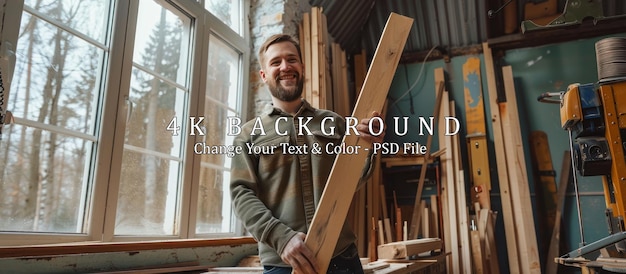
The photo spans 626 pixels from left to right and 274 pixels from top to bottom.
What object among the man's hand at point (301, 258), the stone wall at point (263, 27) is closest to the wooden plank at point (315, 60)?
the stone wall at point (263, 27)

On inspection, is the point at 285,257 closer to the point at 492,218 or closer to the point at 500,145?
the point at 492,218

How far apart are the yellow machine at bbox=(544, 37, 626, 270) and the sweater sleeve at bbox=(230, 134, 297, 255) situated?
56.6 inches

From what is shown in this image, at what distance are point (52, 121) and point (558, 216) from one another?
385 cm

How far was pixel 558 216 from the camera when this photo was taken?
3.46m

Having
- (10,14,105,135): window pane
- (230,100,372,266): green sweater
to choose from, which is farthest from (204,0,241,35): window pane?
(230,100,372,266): green sweater

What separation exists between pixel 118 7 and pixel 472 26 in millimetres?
3404

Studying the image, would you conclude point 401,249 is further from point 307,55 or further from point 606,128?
point 307,55

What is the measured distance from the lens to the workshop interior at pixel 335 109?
1.64m

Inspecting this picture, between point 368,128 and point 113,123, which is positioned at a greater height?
point 113,123

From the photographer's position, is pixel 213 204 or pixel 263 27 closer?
pixel 213 204

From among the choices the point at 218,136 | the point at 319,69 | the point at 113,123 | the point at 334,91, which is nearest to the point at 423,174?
the point at 334,91

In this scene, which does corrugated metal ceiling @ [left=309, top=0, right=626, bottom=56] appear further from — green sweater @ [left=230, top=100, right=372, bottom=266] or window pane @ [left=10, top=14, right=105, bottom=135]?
green sweater @ [left=230, top=100, right=372, bottom=266]

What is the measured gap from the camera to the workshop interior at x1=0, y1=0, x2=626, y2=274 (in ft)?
5.37

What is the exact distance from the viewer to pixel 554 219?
3.56 metres
